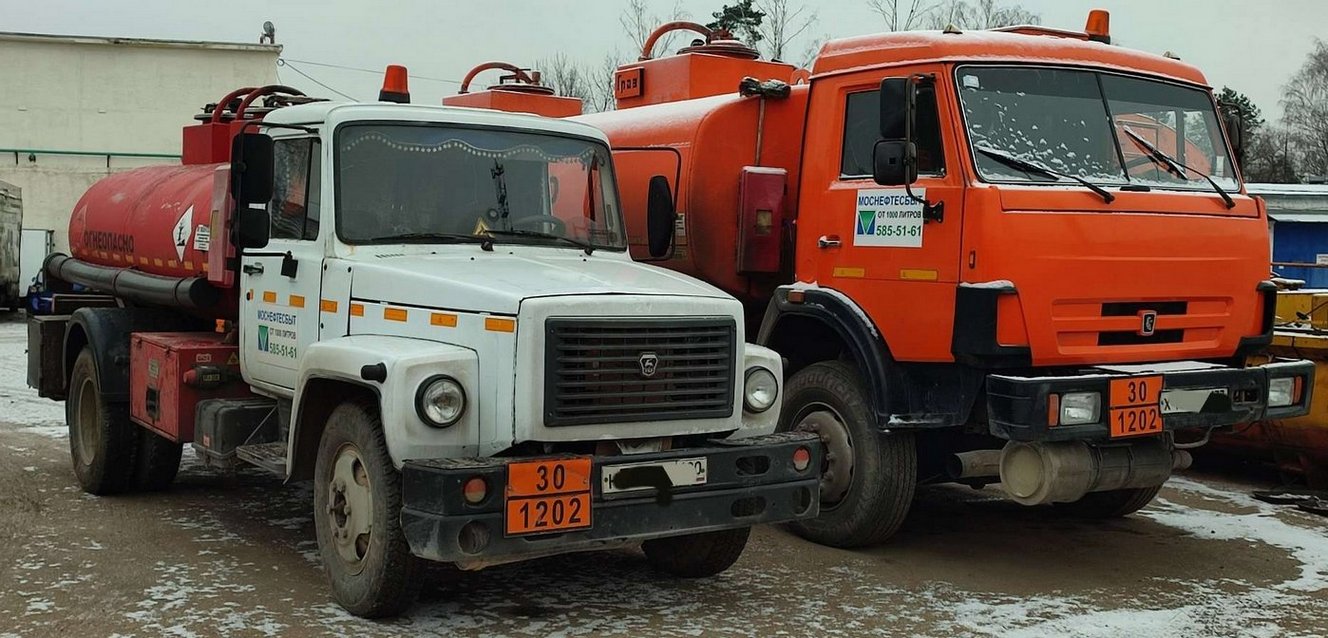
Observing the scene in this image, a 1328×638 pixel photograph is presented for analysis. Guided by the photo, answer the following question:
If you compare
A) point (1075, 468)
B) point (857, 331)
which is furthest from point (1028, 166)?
point (1075, 468)

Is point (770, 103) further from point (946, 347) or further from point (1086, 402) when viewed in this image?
point (1086, 402)

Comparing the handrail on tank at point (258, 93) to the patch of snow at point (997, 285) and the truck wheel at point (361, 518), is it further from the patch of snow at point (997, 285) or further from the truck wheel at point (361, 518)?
the patch of snow at point (997, 285)

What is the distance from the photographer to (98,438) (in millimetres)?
8922

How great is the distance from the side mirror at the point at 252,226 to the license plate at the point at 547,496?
7.72 ft

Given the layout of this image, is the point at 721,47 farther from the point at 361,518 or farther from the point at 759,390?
the point at 361,518

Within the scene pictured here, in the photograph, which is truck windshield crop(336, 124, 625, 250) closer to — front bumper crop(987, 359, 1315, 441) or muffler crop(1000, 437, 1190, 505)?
front bumper crop(987, 359, 1315, 441)

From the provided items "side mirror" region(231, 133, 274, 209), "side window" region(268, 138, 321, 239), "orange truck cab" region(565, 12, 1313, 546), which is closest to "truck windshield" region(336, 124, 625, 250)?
"side window" region(268, 138, 321, 239)

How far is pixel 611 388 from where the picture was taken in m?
5.98

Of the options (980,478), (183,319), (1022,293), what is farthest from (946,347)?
(183,319)

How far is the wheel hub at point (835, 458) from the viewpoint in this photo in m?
7.84

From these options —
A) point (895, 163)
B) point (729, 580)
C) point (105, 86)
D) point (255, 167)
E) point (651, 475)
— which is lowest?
point (729, 580)

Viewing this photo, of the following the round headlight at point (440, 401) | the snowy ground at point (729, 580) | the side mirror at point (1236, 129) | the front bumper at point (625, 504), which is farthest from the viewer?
the side mirror at point (1236, 129)

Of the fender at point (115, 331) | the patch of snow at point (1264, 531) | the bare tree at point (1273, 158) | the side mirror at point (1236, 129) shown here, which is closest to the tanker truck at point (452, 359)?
the fender at point (115, 331)

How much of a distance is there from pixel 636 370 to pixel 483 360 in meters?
0.67
